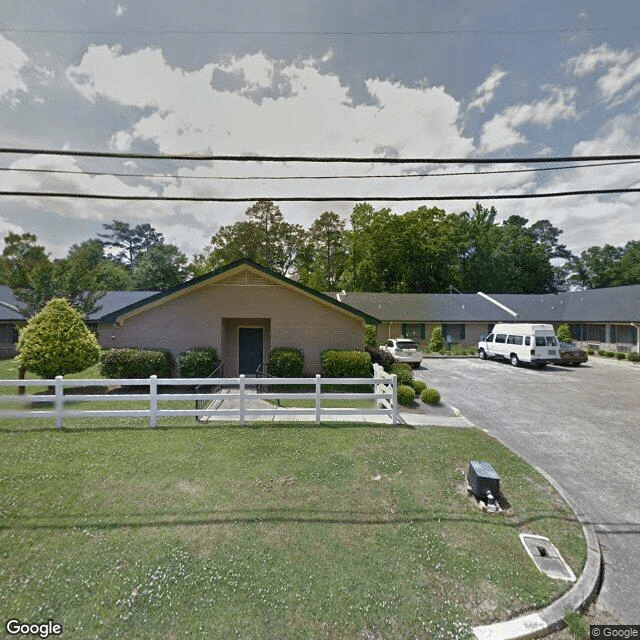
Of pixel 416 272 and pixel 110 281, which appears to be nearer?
pixel 416 272

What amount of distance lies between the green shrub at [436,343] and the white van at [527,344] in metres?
4.93

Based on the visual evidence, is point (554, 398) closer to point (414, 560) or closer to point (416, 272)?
point (414, 560)

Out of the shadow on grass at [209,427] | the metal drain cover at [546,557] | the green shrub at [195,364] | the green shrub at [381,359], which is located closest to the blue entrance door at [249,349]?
the green shrub at [195,364]

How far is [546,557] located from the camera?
417 centimetres

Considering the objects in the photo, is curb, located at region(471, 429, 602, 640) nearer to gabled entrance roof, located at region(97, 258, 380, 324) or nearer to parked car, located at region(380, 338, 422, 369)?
gabled entrance roof, located at region(97, 258, 380, 324)

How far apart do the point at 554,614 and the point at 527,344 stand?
2049 cm

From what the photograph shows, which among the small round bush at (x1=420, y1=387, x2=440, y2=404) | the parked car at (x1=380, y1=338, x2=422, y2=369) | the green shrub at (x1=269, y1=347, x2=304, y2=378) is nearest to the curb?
the small round bush at (x1=420, y1=387, x2=440, y2=404)

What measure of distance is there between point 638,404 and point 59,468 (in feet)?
58.4

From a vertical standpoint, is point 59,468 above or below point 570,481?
above

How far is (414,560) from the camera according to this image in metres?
3.94

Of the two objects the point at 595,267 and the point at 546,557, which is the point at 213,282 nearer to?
the point at 546,557

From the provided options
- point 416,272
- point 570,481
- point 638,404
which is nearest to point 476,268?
point 416,272

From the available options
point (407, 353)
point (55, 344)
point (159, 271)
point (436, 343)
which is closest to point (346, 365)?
point (407, 353)

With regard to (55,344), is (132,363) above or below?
below
